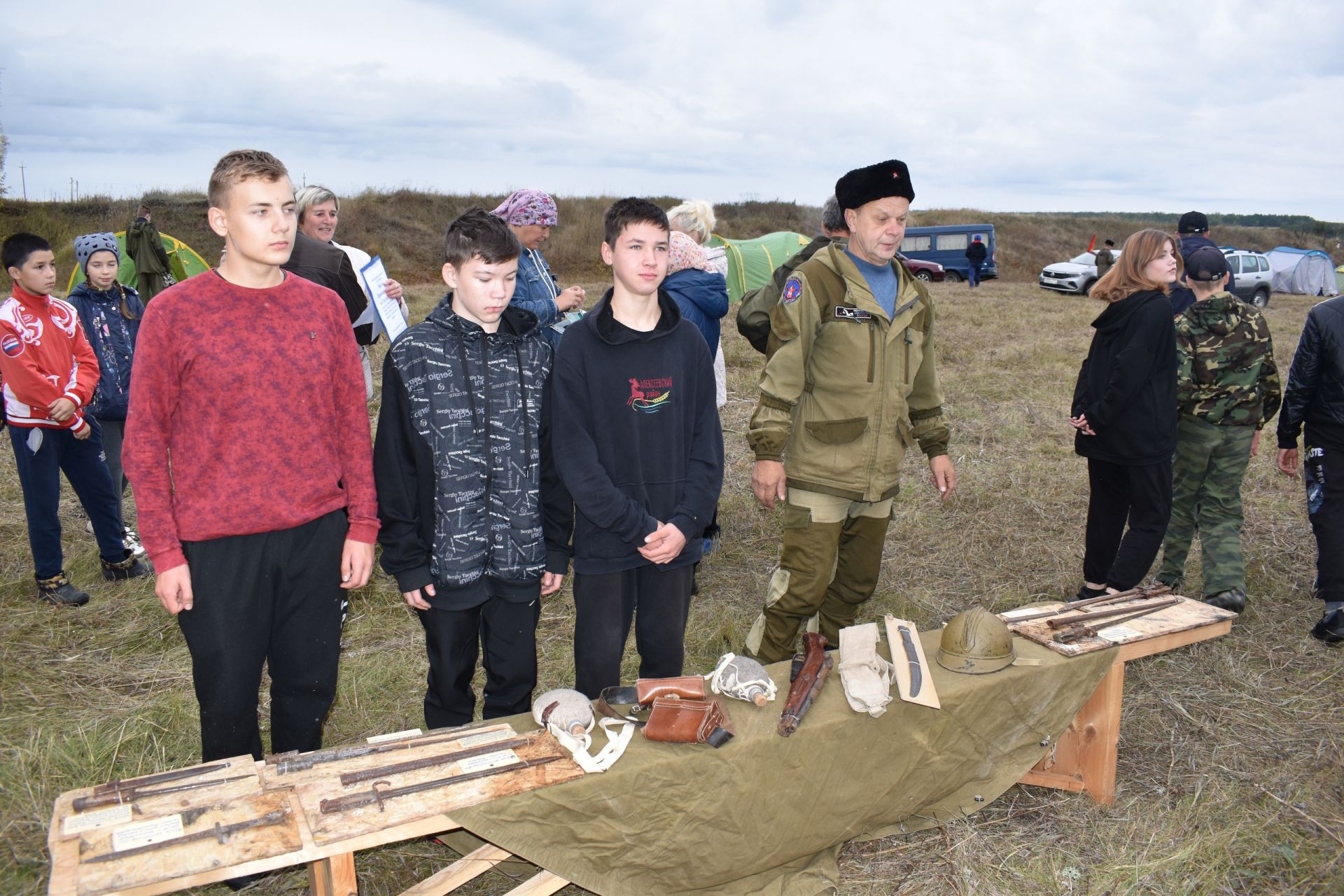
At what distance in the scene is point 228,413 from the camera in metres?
2.29

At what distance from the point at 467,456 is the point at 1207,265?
12.4 ft

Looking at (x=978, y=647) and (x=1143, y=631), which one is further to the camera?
(x=1143, y=631)

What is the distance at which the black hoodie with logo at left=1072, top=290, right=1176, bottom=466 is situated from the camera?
4.03 meters

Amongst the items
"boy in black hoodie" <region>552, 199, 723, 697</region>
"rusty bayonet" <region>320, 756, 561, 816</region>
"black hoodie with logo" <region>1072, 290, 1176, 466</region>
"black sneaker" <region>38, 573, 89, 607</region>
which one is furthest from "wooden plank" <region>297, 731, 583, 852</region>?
"black sneaker" <region>38, 573, 89, 607</region>

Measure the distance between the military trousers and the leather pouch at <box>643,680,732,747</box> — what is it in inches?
41.9

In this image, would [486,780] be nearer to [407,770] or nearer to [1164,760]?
[407,770]

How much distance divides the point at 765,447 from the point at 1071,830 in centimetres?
162

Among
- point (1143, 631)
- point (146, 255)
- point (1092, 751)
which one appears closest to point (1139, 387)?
point (1143, 631)

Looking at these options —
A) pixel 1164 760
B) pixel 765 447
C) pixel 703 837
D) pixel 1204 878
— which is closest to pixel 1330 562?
pixel 1164 760

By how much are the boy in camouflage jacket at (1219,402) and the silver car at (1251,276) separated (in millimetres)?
19338

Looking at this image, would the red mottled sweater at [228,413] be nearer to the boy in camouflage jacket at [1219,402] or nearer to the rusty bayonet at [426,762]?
the rusty bayonet at [426,762]

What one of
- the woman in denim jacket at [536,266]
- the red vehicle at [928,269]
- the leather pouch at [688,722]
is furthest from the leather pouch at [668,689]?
the red vehicle at [928,269]

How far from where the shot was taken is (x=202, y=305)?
2250 mm

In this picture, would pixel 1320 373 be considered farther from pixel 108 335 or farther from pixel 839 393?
pixel 108 335
